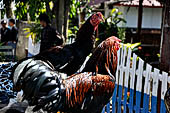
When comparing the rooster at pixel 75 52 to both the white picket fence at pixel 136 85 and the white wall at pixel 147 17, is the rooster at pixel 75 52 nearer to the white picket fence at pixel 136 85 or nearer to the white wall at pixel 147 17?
the white picket fence at pixel 136 85

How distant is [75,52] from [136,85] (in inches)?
49.0

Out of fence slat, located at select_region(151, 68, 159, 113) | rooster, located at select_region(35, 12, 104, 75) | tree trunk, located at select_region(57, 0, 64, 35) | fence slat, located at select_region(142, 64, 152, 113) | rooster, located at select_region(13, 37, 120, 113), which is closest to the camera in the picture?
rooster, located at select_region(13, 37, 120, 113)

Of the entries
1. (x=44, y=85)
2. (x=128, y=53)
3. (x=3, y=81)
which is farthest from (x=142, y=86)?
(x=3, y=81)

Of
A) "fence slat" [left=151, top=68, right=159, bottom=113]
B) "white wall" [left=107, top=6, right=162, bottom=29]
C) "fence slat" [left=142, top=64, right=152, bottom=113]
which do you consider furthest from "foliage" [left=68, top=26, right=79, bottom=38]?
"white wall" [left=107, top=6, right=162, bottom=29]

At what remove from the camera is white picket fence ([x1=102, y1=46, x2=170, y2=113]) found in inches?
185

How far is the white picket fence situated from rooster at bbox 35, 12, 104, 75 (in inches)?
28.0

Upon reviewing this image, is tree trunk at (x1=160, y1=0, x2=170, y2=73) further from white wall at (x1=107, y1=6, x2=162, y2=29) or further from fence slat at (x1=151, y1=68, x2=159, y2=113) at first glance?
white wall at (x1=107, y1=6, x2=162, y2=29)

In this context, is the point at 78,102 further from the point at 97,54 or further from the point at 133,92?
the point at 133,92

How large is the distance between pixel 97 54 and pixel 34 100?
114 centimetres

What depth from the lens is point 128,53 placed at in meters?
5.47

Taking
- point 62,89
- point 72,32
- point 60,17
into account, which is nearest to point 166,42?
point 62,89

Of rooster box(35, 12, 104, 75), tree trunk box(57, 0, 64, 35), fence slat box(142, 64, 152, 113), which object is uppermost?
tree trunk box(57, 0, 64, 35)

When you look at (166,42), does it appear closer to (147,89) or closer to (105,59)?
(147,89)

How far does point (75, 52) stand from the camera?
17.9 feet
